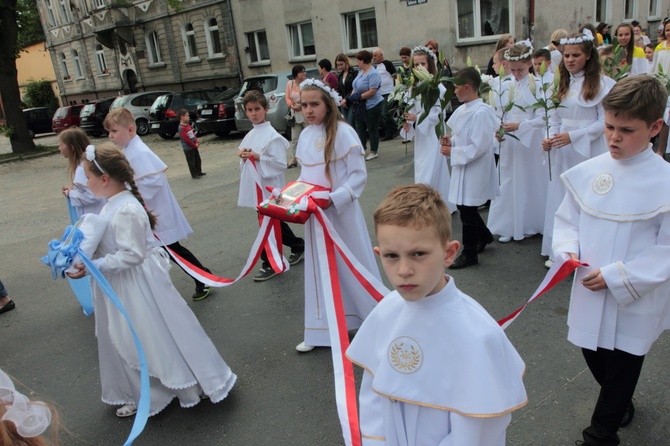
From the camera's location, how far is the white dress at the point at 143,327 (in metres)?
3.19

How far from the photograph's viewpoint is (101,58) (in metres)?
36.1

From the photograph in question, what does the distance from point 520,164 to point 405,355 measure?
14.4ft

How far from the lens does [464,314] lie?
1766 millimetres

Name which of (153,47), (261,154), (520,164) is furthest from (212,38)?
(520,164)

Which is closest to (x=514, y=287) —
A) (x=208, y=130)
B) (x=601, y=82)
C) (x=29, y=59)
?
(x=601, y=82)

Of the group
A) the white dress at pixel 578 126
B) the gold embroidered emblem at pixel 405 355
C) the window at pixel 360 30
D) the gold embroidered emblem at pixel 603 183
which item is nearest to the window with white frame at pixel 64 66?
the window at pixel 360 30

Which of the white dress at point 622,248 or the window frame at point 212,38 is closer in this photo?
the white dress at point 622,248

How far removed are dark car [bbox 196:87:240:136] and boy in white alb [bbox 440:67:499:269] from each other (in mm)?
12093

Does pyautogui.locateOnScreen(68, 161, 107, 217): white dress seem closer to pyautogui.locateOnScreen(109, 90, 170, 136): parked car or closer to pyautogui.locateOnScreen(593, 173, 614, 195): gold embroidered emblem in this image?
pyautogui.locateOnScreen(593, 173, 614, 195): gold embroidered emblem

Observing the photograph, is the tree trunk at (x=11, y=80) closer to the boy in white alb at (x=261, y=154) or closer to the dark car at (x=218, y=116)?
the dark car at (x=218, y=116)

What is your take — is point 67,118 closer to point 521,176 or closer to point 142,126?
point 142,126

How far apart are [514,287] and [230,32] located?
23.8 meters

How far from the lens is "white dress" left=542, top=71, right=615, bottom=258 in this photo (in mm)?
4496

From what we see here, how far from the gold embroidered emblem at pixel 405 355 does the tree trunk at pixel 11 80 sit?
71.7 ft
